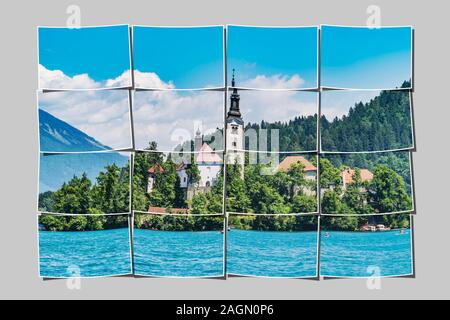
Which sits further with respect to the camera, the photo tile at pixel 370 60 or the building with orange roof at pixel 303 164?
the building with orange roof at pixel 303 164

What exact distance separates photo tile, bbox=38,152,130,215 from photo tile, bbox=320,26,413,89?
2660 millimetres

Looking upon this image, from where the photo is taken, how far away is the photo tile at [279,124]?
1659 cm

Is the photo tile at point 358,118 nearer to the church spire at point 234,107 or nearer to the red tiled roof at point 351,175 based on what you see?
the red tiled roof at point 351,175

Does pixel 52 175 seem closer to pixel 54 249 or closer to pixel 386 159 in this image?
pixel 54 249

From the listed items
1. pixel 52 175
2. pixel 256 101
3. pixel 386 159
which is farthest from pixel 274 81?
pixel 52 175

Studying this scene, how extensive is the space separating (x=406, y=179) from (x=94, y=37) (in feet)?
12.9

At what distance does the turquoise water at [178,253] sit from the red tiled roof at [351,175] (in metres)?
1.58

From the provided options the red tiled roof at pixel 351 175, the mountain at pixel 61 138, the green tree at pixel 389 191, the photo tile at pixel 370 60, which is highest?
the photo tile at pixel 370 60

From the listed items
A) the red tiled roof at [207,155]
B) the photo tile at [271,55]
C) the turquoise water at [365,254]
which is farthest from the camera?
the turquoise water at [365,254]

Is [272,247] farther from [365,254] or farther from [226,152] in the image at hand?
[226,152]

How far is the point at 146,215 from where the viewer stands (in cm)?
1678

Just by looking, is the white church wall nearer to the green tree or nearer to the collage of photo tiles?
the collage of photo tiles

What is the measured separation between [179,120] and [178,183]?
75 cm

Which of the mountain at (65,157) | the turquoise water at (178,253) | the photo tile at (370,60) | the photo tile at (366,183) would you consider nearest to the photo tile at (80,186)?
the mountain at (65,157)
